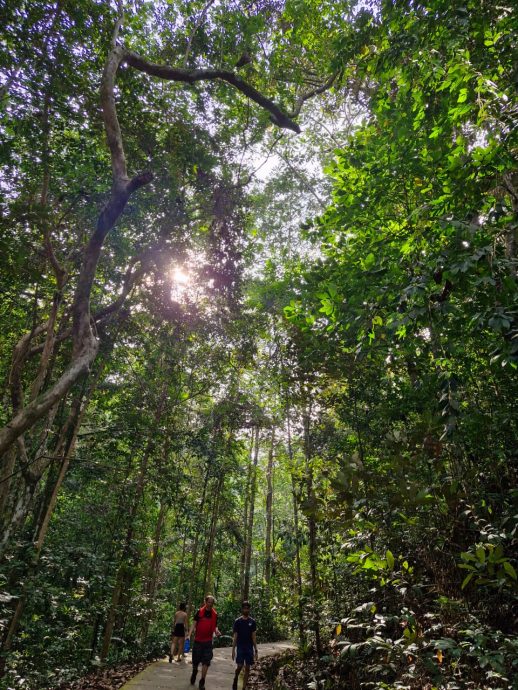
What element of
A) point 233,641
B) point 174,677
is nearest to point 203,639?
point 233,641

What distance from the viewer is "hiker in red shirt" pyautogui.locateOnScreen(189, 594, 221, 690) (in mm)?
7488

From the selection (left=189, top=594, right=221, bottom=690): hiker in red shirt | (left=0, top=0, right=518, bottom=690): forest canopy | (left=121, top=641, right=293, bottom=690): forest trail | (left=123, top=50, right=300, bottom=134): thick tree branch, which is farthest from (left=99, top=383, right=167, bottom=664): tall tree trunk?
(left=123, top=50, right=300, bottom=134): thick tree branch

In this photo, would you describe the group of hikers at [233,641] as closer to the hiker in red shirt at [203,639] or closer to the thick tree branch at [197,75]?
the hiker in red shirt at [203,639]

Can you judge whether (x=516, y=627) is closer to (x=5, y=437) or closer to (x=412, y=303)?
(x=412, y=303)

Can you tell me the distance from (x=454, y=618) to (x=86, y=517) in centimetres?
1342

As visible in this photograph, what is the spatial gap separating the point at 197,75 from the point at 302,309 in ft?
14.2

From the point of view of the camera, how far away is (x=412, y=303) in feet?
10.5

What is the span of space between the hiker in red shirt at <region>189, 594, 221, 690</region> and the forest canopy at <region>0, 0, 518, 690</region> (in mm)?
1673

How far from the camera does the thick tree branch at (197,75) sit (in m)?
6.26

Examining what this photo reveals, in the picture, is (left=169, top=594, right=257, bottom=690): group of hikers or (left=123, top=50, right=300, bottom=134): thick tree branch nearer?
(left=123, top=50, right=300, bottom=134): thick tree branch

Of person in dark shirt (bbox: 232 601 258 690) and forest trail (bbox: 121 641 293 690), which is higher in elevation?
person in dark shirt (bbox: 232 601 258 690)

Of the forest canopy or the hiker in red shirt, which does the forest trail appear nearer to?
the hiker in red shirt

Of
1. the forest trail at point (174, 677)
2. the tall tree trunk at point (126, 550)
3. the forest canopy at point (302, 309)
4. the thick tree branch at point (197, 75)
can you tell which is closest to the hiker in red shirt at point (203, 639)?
the forest trail at point (174, 677)

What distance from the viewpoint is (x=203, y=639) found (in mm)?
7609
